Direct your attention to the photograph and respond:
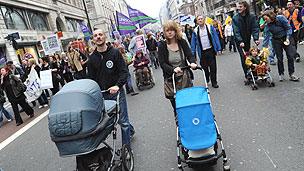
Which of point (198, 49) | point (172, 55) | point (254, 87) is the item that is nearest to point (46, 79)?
point (198, 49)

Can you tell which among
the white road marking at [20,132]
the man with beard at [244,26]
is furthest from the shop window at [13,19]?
the man with beard at [244,26]

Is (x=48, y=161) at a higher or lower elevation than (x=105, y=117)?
lower

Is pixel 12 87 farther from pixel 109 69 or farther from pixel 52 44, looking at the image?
pixel 52 44

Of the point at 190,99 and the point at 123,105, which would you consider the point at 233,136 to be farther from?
the point at 123,105

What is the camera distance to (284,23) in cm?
699

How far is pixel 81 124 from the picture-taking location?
2.82 m

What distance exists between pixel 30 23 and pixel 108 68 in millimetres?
24623

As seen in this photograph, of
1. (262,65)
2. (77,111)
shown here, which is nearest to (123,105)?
(77,111)

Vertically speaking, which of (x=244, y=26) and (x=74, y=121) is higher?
(x=244, y=26)

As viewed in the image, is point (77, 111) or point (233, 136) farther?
point (233, 136)

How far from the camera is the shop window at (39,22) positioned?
27.2 meters

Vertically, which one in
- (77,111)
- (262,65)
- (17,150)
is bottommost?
(17,150)

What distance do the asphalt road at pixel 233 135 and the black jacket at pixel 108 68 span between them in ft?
4.08

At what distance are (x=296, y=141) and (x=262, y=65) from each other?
3.27 m
